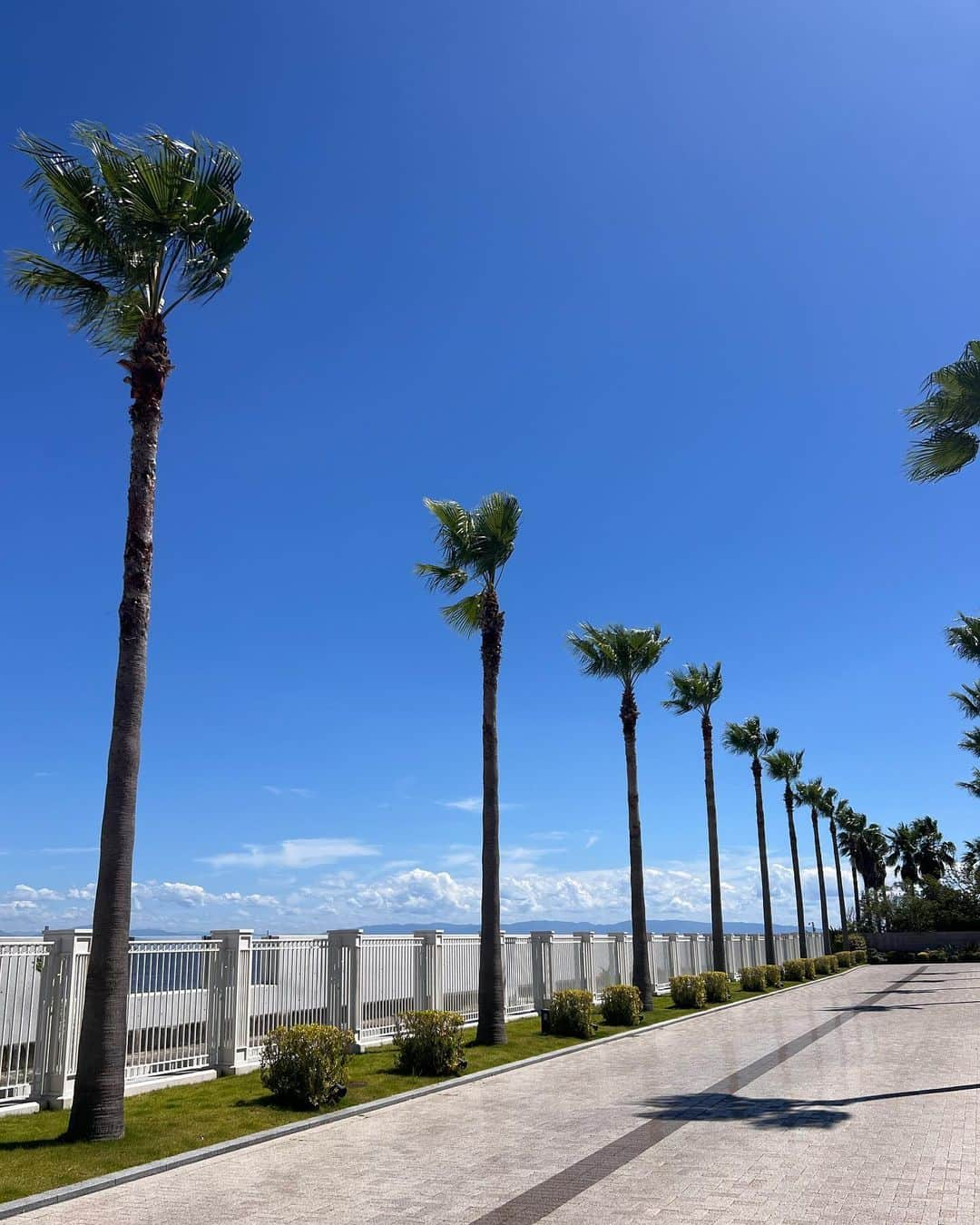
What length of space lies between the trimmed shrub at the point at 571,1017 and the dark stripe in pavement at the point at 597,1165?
5.59m

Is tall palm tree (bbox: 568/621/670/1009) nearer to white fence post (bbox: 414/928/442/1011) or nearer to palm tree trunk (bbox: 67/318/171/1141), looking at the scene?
white fence post (bbox: 414/928/442/1011)

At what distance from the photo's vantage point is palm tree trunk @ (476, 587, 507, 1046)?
63.2ft

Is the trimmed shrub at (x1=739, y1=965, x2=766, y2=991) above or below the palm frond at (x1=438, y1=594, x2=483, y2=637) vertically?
below

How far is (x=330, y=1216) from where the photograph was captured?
786cm

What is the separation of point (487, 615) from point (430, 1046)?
880cm

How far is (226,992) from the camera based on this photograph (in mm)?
15031

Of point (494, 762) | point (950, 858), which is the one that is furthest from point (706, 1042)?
point (950, 858)

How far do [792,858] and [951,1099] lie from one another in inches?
1770

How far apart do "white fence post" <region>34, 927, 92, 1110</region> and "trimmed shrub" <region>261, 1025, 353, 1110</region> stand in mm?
2319

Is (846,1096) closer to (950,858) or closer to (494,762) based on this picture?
(494,762)

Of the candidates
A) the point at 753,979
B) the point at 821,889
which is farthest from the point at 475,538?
the point at 821,889

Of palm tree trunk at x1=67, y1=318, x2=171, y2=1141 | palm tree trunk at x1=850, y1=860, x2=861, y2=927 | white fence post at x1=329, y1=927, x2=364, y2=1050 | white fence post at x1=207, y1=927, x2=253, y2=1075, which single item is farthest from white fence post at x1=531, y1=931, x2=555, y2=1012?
palm tree trunk at x1=850, y1=860, x2=861, y2=927

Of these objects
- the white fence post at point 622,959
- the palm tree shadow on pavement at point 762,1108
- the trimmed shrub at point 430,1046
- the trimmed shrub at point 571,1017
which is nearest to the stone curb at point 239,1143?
the trimmed shrub at point 430,1046

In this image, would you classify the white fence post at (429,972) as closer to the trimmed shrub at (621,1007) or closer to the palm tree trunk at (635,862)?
the trimmed shrub at (621,1007)
